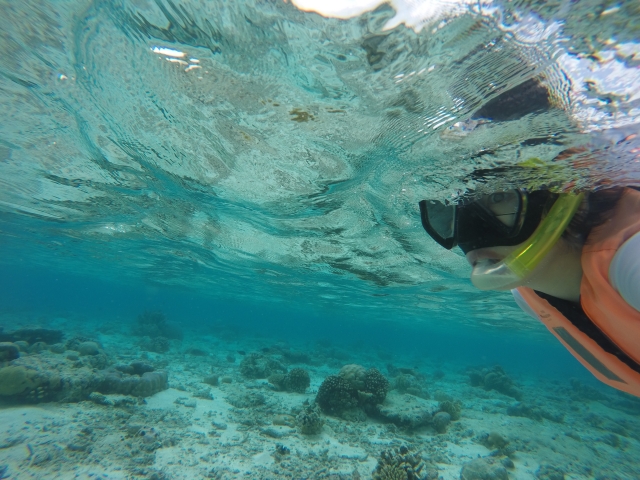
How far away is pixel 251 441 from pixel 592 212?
10.4 m

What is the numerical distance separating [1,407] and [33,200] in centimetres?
1174

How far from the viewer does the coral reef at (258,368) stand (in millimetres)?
18031

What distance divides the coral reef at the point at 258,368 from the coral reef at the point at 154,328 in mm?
14812

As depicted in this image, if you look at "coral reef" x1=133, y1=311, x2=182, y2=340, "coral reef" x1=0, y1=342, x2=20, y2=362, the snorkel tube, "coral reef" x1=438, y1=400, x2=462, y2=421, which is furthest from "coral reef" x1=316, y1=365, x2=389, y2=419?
"coral reef" x1=133, y1=311, x2=182, y2=340

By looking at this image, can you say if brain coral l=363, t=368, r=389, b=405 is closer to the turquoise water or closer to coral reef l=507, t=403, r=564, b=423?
the turquoise water

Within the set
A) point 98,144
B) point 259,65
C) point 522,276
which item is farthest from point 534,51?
point 98,144

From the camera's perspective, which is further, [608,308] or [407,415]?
[407,415]

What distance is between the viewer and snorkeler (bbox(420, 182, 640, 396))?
6.42 feet

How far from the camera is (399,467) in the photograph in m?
7.21

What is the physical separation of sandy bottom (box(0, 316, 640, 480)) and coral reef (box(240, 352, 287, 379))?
1.69 metres

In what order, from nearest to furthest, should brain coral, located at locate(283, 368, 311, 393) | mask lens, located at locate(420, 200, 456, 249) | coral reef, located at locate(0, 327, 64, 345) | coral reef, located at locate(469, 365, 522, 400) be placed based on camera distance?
A: mask lens, located at locate(420, 200, 456, 249), brain coral, located at locate(283, 368, 311, 393), coral reef, located at locate(0, 327, 64, 345), coral reef, located at locate(469, 365, 522, 400)

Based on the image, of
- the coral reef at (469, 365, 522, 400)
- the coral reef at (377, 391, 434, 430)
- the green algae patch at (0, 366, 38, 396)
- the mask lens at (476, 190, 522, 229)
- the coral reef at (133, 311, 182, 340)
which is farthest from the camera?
the coral reef at (133, 311, 182, 340)

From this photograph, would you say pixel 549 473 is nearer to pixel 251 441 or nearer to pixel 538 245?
pixel 251 441

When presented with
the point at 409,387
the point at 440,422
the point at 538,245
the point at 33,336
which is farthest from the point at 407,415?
the point at 33,336
